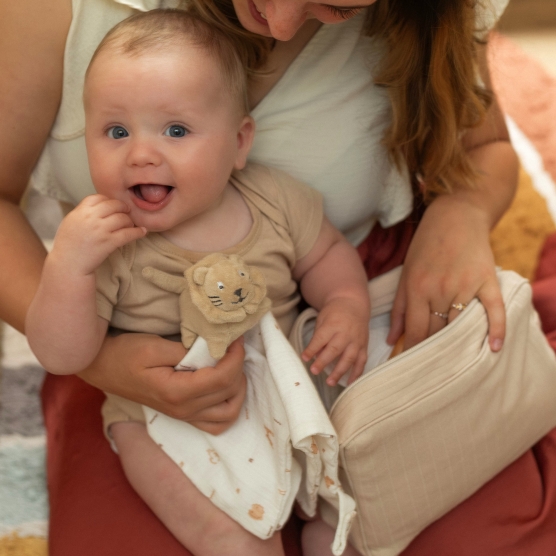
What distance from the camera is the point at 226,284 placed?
0.80 m

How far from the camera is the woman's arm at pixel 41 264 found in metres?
0.87

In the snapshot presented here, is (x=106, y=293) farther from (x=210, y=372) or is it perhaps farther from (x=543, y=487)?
(x=543, y=487)

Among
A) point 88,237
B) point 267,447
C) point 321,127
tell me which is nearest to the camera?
point 88,237

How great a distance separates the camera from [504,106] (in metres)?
1.90

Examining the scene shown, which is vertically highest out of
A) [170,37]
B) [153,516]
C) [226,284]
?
[170,37]

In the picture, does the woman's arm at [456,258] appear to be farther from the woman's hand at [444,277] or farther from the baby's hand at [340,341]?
the baby's hand at [340,341]

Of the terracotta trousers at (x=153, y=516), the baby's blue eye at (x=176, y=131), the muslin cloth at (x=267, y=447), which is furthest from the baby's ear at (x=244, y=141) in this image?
the terracotta trousers at (x=153, y=516)

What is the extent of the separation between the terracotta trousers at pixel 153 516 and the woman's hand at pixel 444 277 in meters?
0.25

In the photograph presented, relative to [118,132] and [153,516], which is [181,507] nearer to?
[153,516]

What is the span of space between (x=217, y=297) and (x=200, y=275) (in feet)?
0.11

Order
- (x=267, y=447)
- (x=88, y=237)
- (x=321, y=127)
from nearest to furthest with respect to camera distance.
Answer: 1. (x=88, y=237)
2. (x=267, y=447)
3. (x=321, y=127)

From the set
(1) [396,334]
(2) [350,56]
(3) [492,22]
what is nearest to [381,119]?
(2) [350,56]

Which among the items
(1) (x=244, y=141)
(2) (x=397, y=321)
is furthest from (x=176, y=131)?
(2) (x=397, y=321)

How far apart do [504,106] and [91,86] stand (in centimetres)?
138
